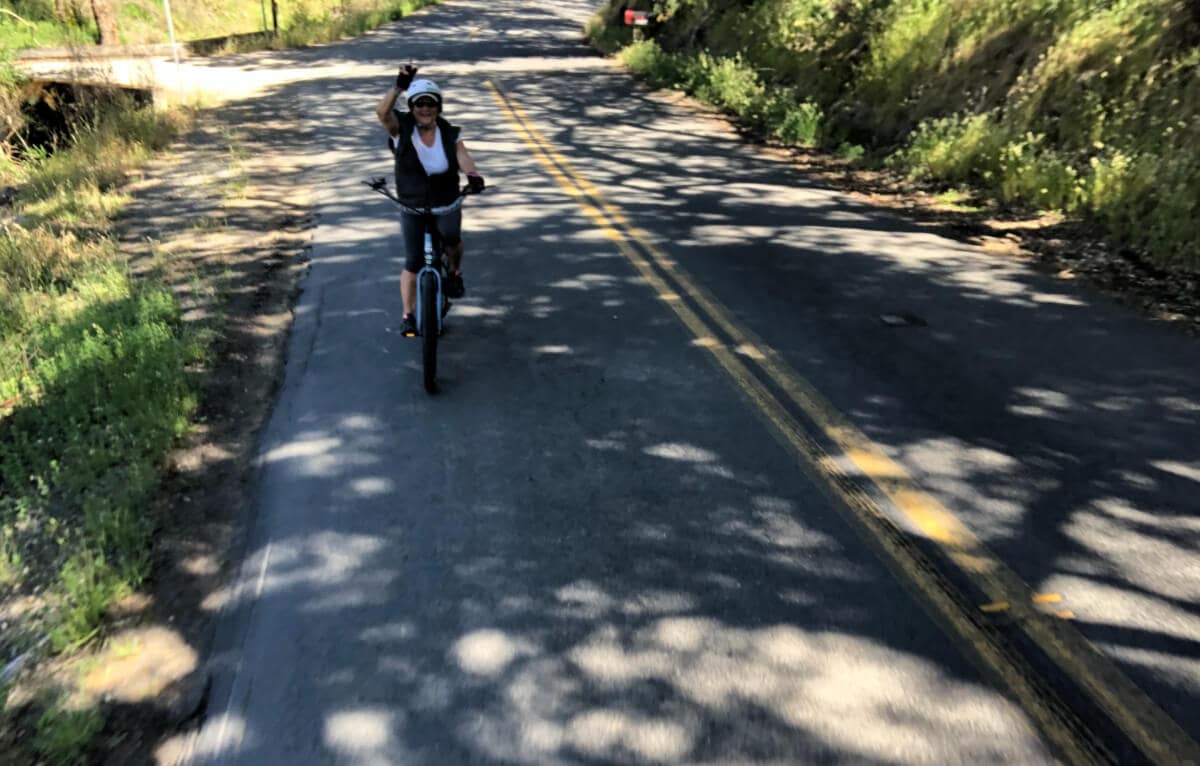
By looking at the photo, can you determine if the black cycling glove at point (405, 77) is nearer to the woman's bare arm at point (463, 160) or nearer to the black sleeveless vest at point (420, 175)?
the black sleeveless vest at point (420, 175)

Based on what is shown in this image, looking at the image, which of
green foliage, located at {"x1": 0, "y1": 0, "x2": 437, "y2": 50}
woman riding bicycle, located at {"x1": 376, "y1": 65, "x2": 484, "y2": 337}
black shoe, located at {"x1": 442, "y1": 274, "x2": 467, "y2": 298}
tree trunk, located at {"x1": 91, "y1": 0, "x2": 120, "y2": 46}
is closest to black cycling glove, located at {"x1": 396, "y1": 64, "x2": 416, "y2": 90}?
woman riding bicycle, located at {"x1": 376, "y1": 65, "x2": 484, "y2": 337}

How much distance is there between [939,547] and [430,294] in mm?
3495

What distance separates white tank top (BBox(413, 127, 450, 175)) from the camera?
17.6 ft

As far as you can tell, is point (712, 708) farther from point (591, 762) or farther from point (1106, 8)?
point (1106, 8)

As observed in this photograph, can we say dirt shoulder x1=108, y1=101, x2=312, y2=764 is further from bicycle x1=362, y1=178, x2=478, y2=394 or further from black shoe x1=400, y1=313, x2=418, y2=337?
bicycle x1=362, y1=178, x2=478, y2=394

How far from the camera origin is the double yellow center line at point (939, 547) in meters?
2.90

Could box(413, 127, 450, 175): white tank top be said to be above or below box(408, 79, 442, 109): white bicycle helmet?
below

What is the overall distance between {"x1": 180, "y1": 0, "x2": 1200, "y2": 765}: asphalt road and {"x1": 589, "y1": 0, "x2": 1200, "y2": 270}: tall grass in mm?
1782

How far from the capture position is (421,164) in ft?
17.8

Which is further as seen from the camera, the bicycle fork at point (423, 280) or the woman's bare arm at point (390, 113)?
the bicycle fork at point (423, 280)

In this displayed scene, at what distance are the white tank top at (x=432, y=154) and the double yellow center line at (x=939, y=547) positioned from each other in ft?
7.56

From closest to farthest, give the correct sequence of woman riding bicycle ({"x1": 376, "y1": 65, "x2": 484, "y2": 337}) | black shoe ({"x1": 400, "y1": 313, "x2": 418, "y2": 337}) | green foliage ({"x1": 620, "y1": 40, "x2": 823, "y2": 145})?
woman riding bicycle ({"x1": 376, "y1": 65, "x2": 484, "y2": 337}), black shoe ({"x1": 400, "y1": 313, "x2": 418, "y2": 337}), green foliage ({"x1": 620, "y1": 40, "x2": 823, "y2": 145})

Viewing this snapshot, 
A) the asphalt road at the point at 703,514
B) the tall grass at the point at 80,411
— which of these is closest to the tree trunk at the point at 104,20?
the tall grass at the point at 80,411

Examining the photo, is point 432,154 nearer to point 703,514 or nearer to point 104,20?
point 703,514
